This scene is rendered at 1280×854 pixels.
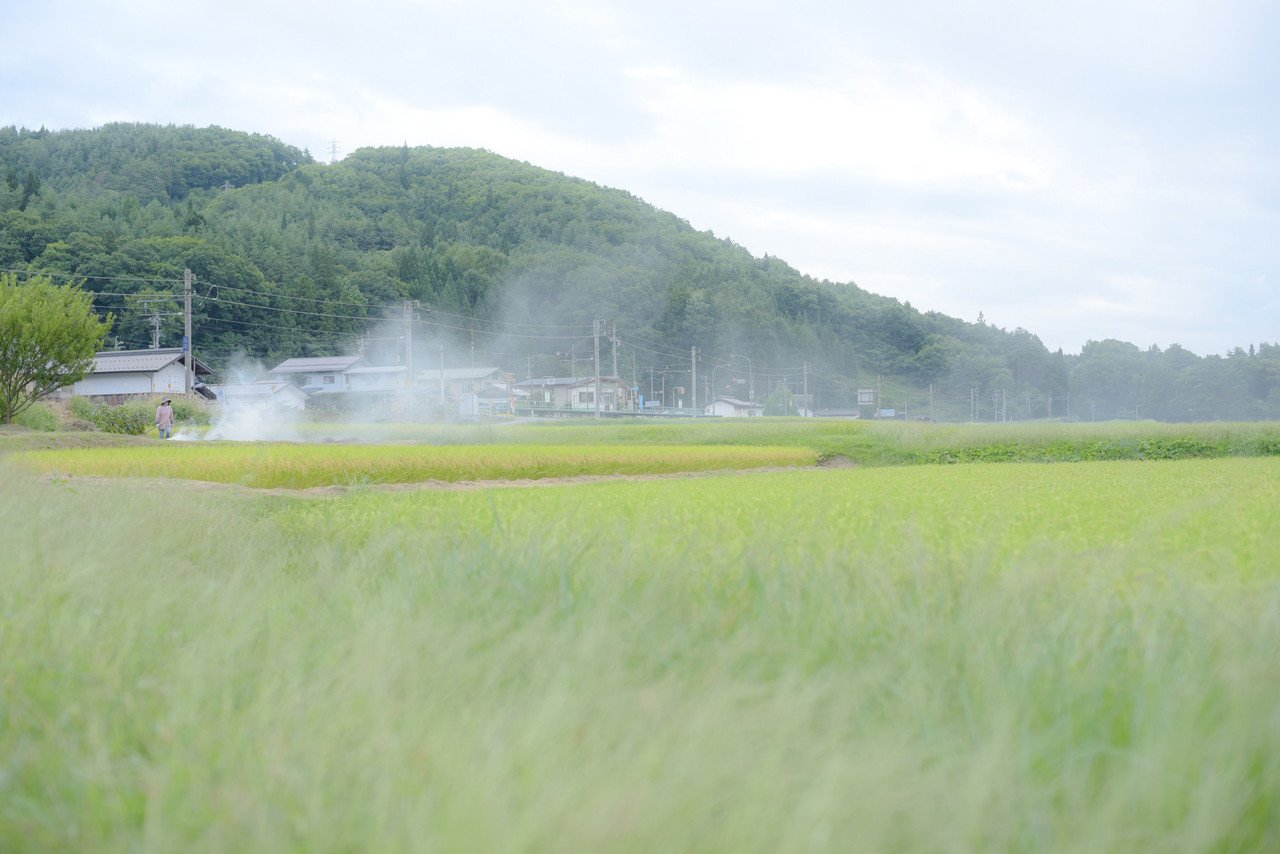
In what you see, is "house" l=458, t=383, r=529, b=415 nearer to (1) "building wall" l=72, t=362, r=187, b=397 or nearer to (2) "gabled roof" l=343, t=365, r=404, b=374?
(2) "gabled roof" l=343, t=365, r=404, b=374

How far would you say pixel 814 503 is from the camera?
9836mm

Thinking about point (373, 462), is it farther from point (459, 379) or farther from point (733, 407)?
point (733, 407)

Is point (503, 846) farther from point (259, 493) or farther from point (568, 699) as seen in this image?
point (259, 493)

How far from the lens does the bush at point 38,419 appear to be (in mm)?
27672

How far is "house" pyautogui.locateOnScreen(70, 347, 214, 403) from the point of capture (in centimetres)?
5028

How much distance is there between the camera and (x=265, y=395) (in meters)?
60.2

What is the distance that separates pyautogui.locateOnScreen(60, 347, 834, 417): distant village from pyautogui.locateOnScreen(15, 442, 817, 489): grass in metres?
22.2

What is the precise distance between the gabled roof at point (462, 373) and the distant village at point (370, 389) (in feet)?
0.24

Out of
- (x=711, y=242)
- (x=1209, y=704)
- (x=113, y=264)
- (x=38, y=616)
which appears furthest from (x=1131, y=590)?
(x=711, y=242)

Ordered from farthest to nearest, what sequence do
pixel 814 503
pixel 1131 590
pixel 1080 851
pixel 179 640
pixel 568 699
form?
pixel 814 503
pixel 1131 590
pixel 179 640
pixel 568 699
pixel 1080 851

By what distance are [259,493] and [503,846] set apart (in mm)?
12481

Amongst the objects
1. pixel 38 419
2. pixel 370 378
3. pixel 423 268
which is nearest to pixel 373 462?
pixel 38 419

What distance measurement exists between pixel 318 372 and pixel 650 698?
73299 mm

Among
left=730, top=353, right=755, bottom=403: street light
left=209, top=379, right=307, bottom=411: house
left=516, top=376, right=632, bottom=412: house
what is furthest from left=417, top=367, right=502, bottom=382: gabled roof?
left=730, top=353, right=755, bottom=403: street light
